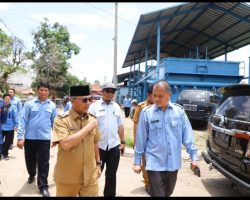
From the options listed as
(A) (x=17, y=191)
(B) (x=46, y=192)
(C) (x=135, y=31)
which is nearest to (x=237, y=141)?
(B) (x=46, y=192)

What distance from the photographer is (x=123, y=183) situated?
6.65 m

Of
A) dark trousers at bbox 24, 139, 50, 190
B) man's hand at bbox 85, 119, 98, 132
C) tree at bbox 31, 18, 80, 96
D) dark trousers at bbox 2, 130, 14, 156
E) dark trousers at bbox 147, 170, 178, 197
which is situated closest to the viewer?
man's hand at bbox 85, 119, 98, 132

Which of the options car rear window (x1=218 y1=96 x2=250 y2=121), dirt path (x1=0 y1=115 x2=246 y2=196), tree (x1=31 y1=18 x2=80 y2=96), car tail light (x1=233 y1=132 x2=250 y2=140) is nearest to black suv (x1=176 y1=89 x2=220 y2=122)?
dirt path (x1=0 y1=115 x2=246 y2=196)

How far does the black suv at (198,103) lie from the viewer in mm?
14344

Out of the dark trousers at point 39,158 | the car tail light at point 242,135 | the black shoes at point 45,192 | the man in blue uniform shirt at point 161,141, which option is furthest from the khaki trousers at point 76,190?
the car tail light at point 242,135

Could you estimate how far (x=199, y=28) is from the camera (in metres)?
24.7

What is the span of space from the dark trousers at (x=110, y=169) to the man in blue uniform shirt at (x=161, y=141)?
124cm

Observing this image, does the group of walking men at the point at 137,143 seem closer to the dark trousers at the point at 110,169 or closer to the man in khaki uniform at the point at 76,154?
the man in khaki uniform at the point at 76,154

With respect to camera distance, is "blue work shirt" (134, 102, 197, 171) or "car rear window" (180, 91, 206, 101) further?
"car rear window" (180, 91, 206, 101)

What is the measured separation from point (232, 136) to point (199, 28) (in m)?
20.6

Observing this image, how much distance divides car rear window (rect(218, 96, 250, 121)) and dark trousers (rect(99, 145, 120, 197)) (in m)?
1.82

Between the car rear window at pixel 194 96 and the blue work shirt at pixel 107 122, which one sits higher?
the car rear window at pixel 194 96

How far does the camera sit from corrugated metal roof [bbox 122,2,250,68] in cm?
1978

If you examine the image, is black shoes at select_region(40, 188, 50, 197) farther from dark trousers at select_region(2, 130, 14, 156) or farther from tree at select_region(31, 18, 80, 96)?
tree at select_region(31, 18, 80, 96)
